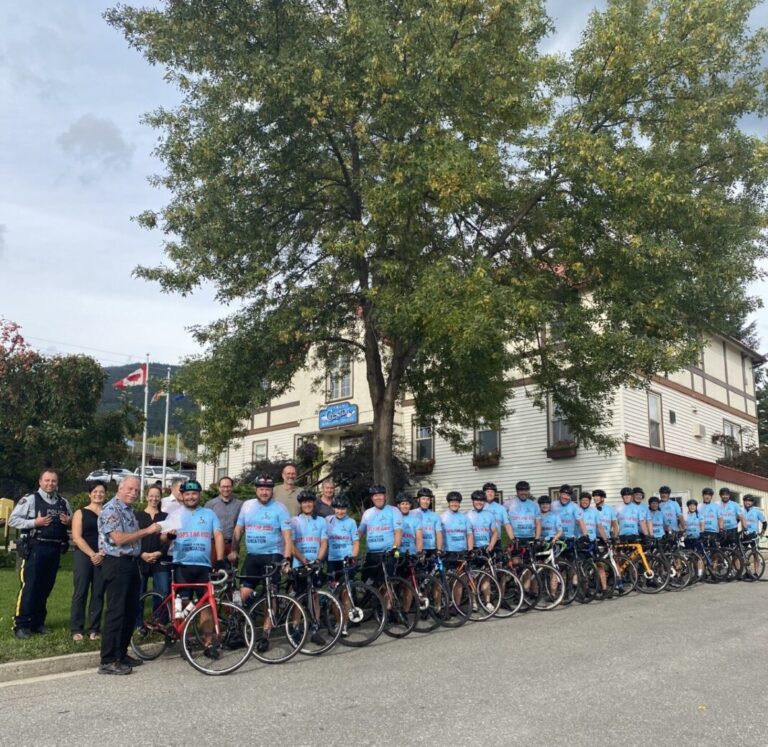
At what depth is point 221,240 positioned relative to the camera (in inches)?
558

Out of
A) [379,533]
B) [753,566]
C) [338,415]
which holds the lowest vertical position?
[753,566]

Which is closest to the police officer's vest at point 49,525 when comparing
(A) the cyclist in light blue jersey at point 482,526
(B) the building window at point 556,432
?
(A) the cyclist in light blue jersey at point 482,526

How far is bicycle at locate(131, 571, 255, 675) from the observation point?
8.19 meters

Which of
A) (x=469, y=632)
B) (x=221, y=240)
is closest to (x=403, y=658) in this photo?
(x=469, y=632)

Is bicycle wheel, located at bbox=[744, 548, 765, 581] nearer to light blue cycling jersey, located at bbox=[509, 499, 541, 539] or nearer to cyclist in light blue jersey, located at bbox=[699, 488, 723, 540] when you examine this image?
cyclist in light blue jersey, located at bbox=[699, 488, 723, 540]

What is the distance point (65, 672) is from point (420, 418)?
35.7ft

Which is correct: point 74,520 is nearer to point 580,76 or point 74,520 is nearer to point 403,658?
point 403,658

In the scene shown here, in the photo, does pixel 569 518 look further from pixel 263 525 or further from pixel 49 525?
pixel 49 525

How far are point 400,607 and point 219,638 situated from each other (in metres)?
2.78

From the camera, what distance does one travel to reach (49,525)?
9438 millimetres

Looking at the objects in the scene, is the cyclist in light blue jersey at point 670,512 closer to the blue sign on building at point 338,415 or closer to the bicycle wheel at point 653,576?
the bicycle wheel at point 653,576

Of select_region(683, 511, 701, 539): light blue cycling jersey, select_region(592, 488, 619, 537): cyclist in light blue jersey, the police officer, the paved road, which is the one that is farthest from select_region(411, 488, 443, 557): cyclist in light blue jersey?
Result: select_region(683, 511, 701, 539): light blue cycling jersey

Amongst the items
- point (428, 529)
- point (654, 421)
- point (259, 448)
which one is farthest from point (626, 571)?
point (259, 448)

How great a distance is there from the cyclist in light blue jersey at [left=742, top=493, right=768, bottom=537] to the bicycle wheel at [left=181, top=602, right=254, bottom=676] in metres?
12.9
